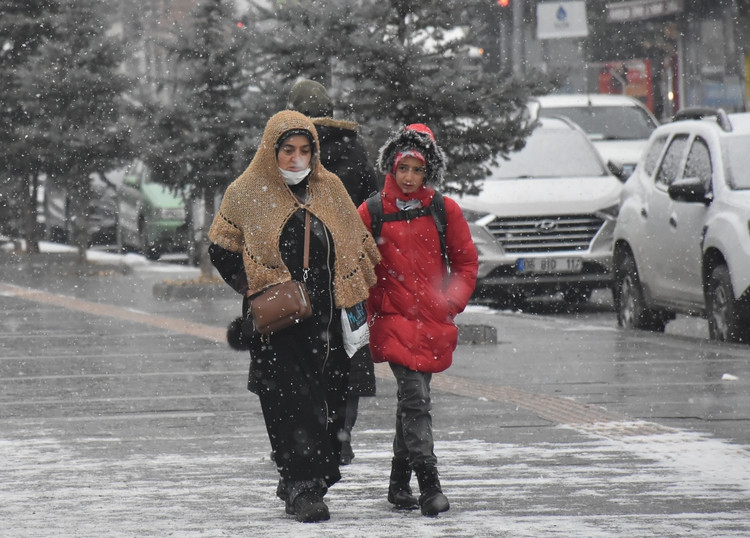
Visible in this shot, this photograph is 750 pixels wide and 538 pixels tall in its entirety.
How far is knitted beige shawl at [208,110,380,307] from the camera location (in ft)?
21.6

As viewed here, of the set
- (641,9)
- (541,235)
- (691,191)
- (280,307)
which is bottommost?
(541,235)

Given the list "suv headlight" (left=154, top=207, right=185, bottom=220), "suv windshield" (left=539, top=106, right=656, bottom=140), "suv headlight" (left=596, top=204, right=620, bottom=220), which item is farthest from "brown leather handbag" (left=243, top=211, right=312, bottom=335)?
"suv headlight" (left=154, top=207, right=185, bottom=220)

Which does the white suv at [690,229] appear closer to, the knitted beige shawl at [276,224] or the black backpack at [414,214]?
the black backpack at [414,214]

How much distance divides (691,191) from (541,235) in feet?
11.8

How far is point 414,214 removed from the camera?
6.79 meters

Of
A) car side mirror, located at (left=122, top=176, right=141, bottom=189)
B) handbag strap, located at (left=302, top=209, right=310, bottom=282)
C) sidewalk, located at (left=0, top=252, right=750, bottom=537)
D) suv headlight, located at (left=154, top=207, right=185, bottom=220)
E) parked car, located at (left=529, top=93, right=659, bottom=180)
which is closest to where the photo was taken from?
sidewalk, located at (left=0, top=252, right=750, bottom=537)

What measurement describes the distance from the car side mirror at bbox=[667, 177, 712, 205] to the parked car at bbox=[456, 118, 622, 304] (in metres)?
3.17

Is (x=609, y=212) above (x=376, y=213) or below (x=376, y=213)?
below

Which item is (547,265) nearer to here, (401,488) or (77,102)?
(401,488)

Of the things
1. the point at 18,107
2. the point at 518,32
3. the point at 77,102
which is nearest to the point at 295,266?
the point at 77,102

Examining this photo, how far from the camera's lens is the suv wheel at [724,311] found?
1220 centimetres

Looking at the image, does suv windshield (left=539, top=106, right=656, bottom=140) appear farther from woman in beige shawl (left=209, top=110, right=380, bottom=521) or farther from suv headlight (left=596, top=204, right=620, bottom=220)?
woman in beige shawl (left=209, top=110, right=380, bottom=521)

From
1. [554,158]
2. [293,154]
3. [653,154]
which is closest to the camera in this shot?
[293,154]

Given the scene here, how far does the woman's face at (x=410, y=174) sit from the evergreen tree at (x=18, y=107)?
706 inches
